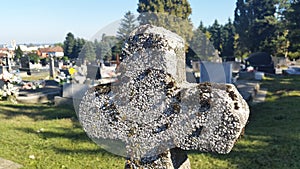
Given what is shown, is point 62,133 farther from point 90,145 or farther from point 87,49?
point 87,49

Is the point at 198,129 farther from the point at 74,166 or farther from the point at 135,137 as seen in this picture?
the point at 74,166

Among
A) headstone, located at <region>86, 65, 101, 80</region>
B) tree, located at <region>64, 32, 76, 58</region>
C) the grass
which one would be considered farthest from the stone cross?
tree, located at <region>64, 32, 76, 58</region>

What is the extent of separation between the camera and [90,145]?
5.16m

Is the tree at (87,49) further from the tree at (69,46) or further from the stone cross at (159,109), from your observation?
the tree at (69,46)

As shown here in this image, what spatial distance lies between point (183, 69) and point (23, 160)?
3336mm

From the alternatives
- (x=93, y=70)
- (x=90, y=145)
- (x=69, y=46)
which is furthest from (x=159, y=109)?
(x=69, y=46)

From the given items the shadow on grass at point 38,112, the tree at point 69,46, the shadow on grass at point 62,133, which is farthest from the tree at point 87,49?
the tree at point 69,46

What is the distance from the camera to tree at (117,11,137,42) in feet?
7.50

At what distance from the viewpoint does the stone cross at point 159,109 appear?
6.07 ft

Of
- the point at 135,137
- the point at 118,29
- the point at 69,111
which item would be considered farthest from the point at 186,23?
the point at 69,111

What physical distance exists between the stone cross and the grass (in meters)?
2.14

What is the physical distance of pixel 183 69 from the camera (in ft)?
7.25

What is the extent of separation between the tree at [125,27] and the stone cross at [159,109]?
15 cm

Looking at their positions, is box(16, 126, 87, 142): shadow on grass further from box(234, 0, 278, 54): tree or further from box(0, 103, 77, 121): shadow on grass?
box(234, 0, 278, 54): tree
